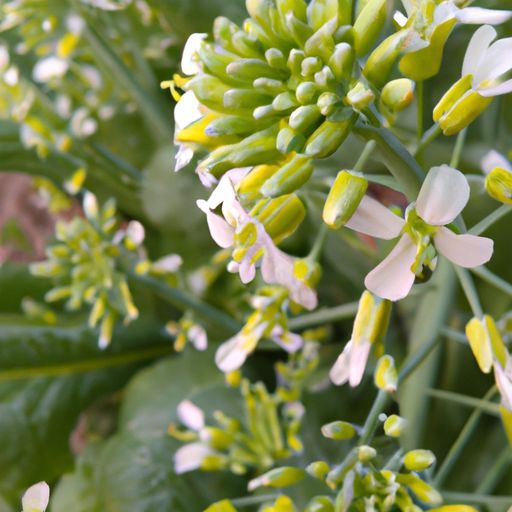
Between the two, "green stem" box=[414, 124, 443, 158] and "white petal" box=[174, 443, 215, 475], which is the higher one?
"green stem" box=[414, 124, 443, 158]

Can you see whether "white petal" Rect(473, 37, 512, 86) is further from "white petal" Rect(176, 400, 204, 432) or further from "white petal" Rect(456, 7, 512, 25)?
"white petal" Rect(176, 400, 204, 432)

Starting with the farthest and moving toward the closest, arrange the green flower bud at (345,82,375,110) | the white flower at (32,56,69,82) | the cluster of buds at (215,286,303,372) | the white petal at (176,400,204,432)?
the white flower at (32,56,69,82) → the white petal at (176,400,204,432) → the cluster of buds at (215,286,303,372) → the green flower bud at (345,82,375,110)

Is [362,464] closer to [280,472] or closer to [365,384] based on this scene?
[280,472]

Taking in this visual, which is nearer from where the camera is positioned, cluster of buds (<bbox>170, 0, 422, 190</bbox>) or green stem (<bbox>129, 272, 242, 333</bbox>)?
cluster of buds (<bbox>170, 0, 422, 190</bbox>)

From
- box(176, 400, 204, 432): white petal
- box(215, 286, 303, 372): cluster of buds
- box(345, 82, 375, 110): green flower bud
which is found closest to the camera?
box(345, 82, 375, 110): green flower bud

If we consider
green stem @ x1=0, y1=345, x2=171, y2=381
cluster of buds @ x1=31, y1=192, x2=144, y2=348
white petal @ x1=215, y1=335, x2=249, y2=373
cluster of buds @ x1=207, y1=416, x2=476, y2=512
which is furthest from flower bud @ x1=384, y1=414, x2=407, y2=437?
green stem @ x1=0, y1=345, x2=171, y2=381

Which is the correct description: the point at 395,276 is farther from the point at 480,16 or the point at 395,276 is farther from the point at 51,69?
the point at 51,69

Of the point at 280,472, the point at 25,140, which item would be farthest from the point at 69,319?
the point at 280,472
